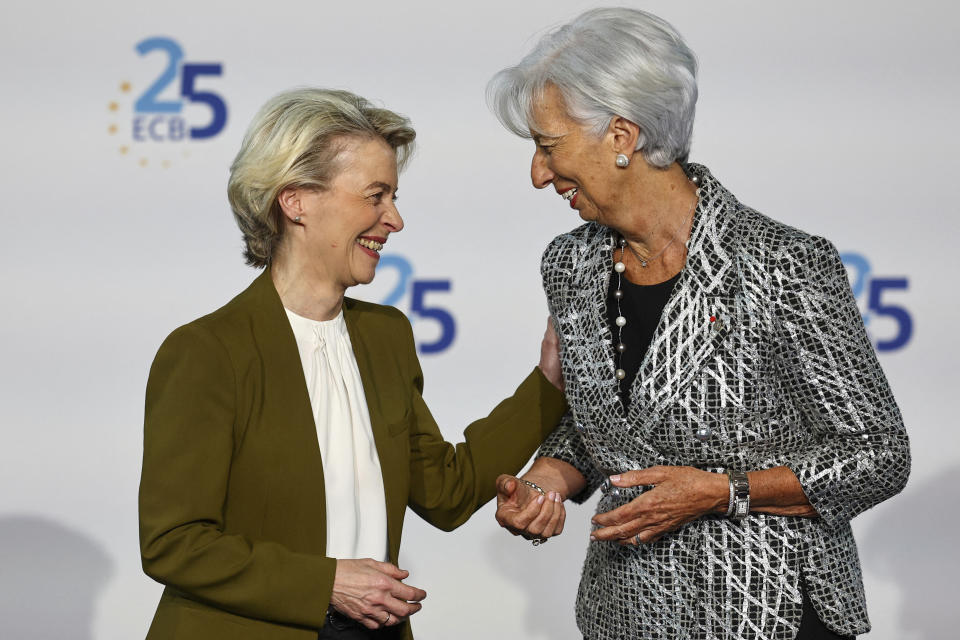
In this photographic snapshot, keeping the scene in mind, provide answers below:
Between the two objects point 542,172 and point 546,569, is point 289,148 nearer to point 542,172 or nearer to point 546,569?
point 542,172

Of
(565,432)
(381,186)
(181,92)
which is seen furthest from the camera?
(181,92)

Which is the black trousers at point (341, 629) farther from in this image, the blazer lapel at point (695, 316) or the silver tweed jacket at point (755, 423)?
the blazer lapel at point (695, 316)

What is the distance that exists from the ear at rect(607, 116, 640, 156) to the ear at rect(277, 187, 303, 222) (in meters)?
0.56

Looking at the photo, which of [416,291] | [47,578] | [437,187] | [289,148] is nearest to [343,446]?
[289,148]

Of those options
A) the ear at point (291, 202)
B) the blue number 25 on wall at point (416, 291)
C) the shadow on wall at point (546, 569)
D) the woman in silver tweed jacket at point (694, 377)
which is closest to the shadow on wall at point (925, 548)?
the shadow on wall at point (546, 569)

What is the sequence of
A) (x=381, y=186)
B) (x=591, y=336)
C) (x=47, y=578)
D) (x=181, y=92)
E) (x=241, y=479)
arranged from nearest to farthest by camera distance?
1. (x=241, y=479)
2. (x=591, y=336)
3. (x=381, y=186)
4. (x=181, y=92)
5. (x=47, y=578)

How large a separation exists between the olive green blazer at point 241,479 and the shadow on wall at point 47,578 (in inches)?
77.7

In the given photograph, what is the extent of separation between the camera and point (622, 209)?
1.85 m

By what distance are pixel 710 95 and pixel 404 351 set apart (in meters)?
1.81

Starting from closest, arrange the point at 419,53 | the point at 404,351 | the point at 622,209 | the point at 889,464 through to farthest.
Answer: the point at 889,464 → the point at 622,209 → the point at 404,351 → the point at 419,53

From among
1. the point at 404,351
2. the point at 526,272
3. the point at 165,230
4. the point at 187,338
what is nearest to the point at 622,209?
the point at 404,351

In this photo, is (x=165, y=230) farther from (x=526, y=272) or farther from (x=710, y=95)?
(x=710, y=95)

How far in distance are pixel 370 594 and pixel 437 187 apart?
201 cm

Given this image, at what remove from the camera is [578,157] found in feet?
6.01
